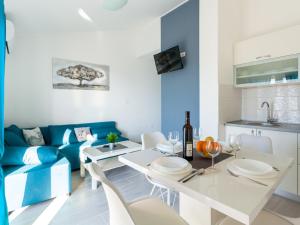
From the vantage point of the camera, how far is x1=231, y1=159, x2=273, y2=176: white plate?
0.99 meters

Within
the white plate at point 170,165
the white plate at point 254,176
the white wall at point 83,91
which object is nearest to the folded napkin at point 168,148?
the white plate at point 170,165

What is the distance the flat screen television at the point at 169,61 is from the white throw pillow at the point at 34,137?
2.45 metres

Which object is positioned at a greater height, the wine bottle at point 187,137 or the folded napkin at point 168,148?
the wine bottle at point 187,137

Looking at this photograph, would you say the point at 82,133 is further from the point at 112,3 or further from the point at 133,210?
the point at 133,210

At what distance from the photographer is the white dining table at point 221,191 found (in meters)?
0.74

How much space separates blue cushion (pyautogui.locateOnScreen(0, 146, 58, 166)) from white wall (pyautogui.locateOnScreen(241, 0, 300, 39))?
3.32 m

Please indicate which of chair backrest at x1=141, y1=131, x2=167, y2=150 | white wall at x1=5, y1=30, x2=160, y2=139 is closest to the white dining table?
chair backrest at x1=141, y1=131, x2=167, y2=150

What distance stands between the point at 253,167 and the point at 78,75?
3.56 m

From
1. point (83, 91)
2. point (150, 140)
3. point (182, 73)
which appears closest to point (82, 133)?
point (83, 91)

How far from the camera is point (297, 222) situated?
3.18ft

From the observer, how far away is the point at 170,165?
1.13m

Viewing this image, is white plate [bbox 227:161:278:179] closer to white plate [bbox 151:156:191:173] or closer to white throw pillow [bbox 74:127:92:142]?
white plate [bbox 151:156:191:173]

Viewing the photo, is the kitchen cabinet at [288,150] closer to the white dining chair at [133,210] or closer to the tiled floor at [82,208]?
the tiled floor at [82,208]

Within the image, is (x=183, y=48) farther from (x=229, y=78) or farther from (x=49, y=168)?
(x=49, y=168)
